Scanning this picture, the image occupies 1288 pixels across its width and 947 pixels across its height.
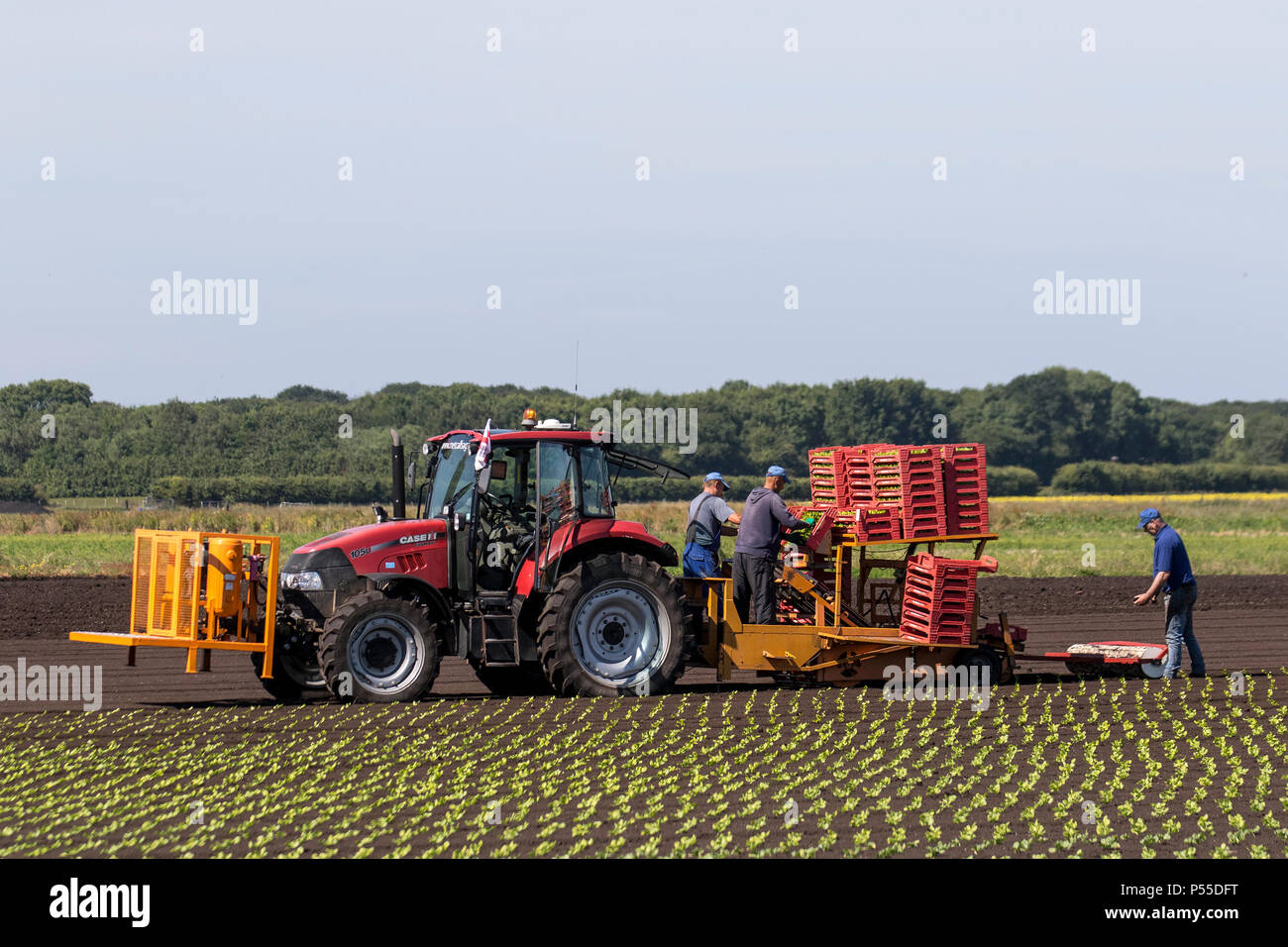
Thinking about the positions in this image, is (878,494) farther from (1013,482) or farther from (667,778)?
(1013,482)

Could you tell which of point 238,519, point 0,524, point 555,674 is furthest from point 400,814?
point 0,524

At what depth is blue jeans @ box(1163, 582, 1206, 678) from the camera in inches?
502

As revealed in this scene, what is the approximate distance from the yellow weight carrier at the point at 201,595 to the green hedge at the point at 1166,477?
6478cm

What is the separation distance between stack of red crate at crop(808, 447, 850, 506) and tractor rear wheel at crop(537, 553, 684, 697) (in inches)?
66.5

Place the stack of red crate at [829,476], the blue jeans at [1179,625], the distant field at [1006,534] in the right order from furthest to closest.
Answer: the distant field at [1006,534], the blue jeans at [1179,625], the stack of red crate at [829,476]

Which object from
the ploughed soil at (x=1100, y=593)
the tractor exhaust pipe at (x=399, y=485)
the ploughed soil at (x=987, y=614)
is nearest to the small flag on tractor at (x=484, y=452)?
the tractor exhaust pipe at (x=399, y=485)

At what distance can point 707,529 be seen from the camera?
12.3m

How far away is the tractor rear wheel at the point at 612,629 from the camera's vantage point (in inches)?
449

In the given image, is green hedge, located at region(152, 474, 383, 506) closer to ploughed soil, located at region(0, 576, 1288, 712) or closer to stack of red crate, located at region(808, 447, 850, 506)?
ploughed soil, located at region(0, 576, 1288, 712)

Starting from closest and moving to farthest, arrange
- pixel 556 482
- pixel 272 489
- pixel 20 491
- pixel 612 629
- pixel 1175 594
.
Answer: pixel 556 482, pixel 612 629, pixel 1175 594, pixel 20 491, pixel 272 489

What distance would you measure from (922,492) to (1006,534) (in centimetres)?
3326

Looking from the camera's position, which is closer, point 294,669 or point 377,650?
point 377,650

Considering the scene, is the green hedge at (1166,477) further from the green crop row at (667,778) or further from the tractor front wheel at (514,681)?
the tractor front wheel at (514,681)

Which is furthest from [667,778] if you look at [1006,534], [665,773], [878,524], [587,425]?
[1006,534]
